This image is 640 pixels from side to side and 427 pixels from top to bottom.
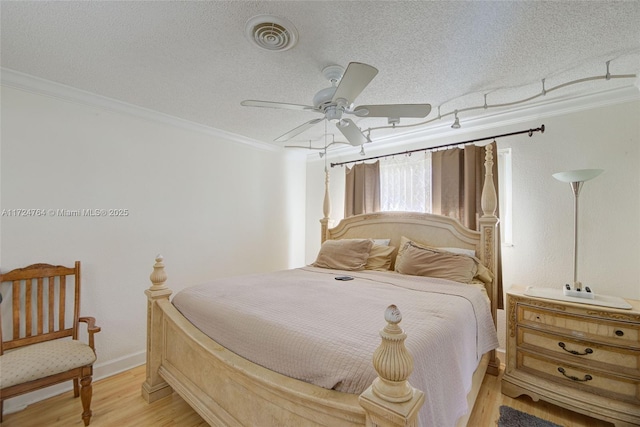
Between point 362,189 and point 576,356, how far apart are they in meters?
2.48

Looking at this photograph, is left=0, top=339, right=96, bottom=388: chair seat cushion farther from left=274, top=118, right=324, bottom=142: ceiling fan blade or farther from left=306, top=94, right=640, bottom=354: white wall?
left=306, top=94, right=640, bottom=354: white wall

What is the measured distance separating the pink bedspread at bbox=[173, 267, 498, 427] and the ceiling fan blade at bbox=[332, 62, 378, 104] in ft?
4.03

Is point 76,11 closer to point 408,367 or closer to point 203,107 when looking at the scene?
point 203,107

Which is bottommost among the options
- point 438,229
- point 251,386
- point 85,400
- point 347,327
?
point 85,400

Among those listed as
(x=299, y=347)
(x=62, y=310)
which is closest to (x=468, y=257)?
(x=299, y=347)

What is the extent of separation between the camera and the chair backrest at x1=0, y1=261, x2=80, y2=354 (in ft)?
6.57

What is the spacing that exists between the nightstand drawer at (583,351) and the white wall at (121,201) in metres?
2.98

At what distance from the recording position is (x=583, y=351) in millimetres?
1879

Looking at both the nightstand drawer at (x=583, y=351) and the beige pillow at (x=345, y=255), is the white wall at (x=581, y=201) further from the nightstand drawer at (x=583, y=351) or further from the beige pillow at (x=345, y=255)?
the beige pillow at (x=345, y=255)

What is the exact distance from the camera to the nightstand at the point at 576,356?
1.75 m

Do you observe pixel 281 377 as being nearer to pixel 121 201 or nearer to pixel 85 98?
pixel 121 201

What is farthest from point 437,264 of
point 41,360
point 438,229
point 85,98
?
point 85,98

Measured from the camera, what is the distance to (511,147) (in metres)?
2.76

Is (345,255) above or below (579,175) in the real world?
below
